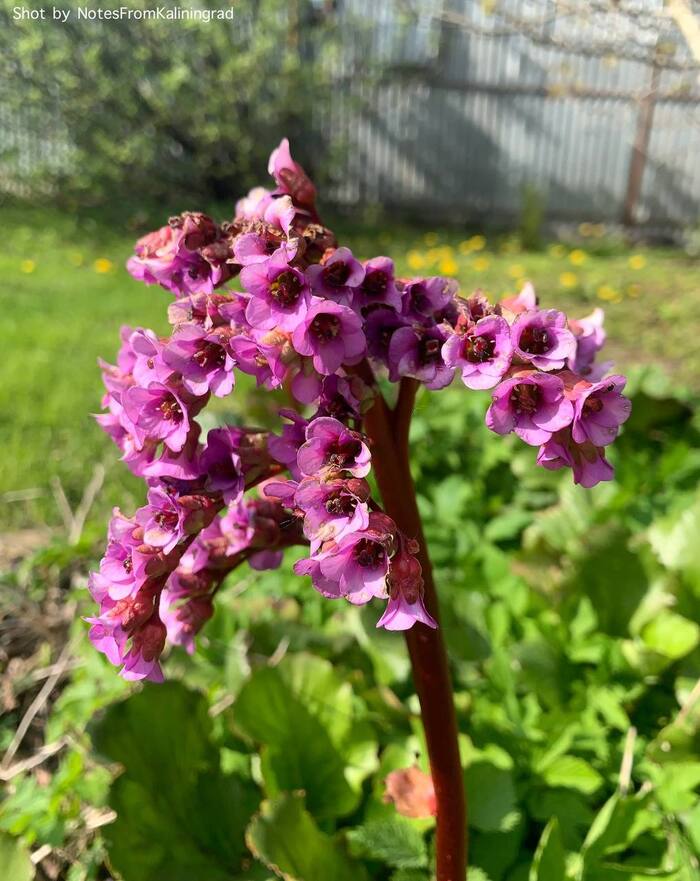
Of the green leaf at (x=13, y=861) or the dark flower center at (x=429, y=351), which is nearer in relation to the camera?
the dark flower center at (x=429, y=351)

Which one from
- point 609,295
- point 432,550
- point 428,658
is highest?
point 428,658

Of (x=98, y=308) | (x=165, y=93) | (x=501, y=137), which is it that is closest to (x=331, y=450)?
(x=98, y=308)

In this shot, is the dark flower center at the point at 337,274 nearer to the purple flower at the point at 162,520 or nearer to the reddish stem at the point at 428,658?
the reddish stem at the point at 428,658

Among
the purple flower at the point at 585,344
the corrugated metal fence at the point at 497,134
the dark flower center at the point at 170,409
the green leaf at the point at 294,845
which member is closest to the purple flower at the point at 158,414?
the dark flower center at the point at 170,409

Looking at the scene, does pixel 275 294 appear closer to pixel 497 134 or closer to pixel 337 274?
pixel 337 274

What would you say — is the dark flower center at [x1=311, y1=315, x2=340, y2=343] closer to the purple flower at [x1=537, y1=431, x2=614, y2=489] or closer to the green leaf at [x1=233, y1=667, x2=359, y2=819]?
the purple flower at [x1=537, y1=431, x2=614, y2=489]

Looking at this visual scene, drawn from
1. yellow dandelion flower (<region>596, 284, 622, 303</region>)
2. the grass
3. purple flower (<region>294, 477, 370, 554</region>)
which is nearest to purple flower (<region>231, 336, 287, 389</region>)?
purple flower (<region>294, 477, 370, 554</region>)
